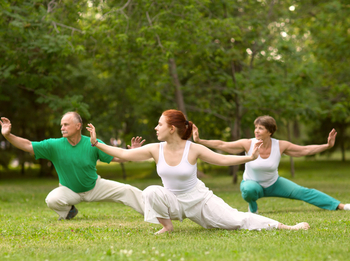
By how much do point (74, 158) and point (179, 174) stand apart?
238cm

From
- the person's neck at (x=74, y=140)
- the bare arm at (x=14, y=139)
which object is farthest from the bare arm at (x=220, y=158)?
the bare arm at (x=14, y=139)

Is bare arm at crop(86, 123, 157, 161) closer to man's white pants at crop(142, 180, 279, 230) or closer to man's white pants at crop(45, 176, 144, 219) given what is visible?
man's white pants at crop(142, 180, 279, 230)

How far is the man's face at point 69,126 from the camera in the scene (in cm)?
683

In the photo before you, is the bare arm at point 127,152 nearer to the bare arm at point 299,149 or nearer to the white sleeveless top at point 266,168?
the white sleeveless top at point 266,168

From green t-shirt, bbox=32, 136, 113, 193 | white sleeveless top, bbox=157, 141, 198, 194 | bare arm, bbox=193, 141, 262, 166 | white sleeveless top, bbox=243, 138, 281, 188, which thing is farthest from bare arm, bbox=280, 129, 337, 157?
green t-shirt, bbox=32, 136, 113, 193

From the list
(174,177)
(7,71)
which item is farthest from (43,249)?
(7,71)

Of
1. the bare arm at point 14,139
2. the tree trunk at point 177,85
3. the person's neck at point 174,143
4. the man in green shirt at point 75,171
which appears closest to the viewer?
the person's neck at point 174,143

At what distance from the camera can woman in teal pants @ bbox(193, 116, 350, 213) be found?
24.0 feet

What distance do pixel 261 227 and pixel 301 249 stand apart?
1.25m

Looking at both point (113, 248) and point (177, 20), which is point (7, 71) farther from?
point (113, 248)

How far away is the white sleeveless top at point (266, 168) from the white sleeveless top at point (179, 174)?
7.37 ft

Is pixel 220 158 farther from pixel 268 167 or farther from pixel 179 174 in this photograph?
pixel 268 167

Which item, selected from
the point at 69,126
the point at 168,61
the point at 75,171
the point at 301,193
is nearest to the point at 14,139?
the point at 69,126

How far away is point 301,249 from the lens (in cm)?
427
